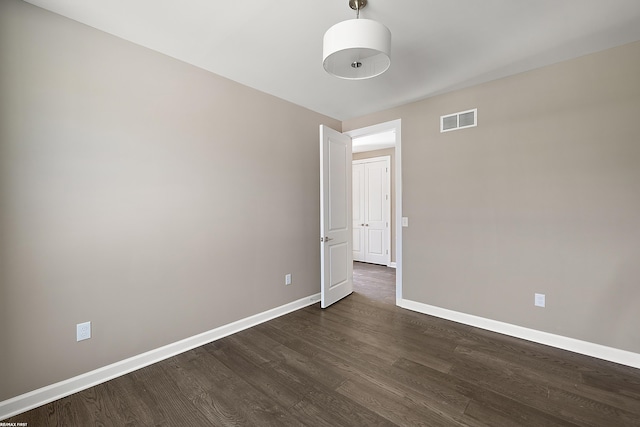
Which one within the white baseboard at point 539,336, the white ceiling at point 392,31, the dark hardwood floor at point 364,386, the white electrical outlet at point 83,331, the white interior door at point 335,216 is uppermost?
the white ceiling at point 392,31

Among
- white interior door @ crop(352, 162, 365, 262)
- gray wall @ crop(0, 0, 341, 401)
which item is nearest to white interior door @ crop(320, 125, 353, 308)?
gray wall @ crop(0, 0, 341, 401)

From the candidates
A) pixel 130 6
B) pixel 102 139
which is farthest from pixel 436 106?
pixel 102 139

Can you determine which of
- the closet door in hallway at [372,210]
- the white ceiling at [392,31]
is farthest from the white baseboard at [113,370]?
the closet door in hallway at [372,210]

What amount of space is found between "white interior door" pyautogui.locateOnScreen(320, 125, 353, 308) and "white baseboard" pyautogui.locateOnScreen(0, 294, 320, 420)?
915 mm

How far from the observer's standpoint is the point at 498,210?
279cm

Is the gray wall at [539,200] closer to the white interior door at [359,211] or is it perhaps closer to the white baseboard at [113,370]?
the white baseboard at [113,370]

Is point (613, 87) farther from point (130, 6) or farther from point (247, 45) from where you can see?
point (130, 6)

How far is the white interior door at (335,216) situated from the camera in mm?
3344

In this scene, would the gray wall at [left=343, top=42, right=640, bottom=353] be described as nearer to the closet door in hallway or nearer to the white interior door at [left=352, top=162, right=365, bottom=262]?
the closet door in hallway

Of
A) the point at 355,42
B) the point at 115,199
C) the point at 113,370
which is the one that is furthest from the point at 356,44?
the point at 113,370

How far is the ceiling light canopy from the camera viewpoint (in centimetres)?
150

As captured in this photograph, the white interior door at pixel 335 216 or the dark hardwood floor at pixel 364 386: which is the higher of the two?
the white interior door at pixel 335 216

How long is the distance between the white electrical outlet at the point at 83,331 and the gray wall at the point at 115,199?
0.03m

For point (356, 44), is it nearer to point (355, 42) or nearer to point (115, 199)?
point (355, 42)
